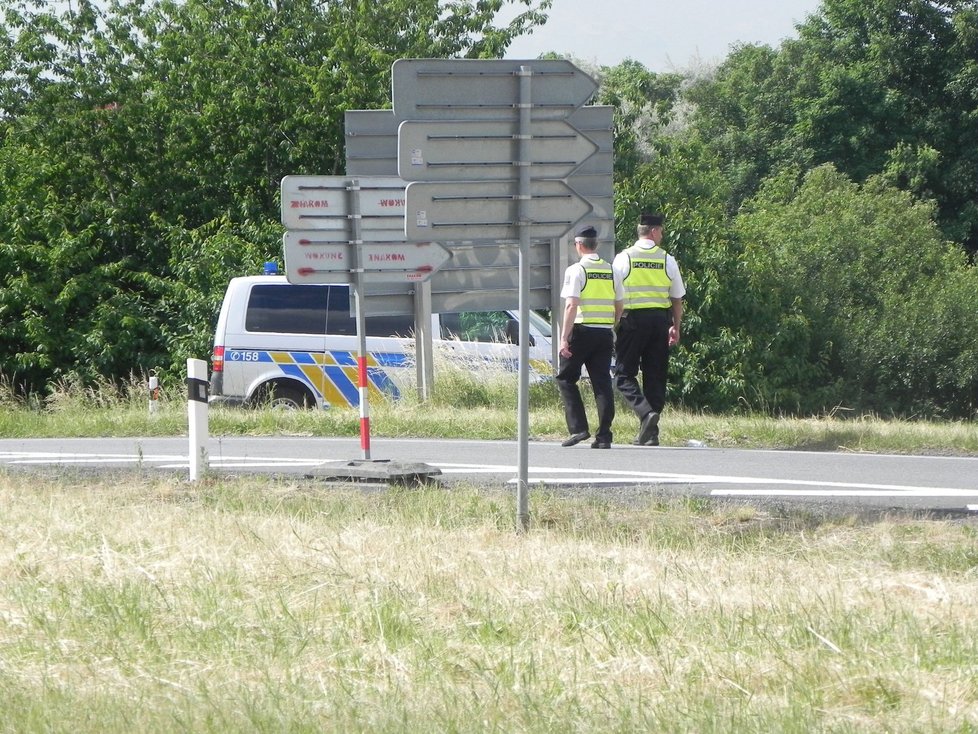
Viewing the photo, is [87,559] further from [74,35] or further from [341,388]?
[74,35]

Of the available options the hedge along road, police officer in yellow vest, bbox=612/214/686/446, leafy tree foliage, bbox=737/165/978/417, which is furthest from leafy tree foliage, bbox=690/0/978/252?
the hedge along road

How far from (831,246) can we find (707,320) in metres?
7.41

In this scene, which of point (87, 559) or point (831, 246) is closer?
point (87, 559)

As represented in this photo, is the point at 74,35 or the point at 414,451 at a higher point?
the point at 74,35

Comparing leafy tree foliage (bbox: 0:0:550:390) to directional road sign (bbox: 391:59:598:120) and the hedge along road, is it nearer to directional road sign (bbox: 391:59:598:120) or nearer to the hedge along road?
the hedge along road

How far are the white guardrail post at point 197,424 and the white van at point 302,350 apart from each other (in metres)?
7.20

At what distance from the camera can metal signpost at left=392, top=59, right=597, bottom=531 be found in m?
7.07

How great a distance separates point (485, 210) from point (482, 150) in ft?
1.01

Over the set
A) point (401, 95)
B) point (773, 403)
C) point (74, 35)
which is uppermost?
point (74, 35)

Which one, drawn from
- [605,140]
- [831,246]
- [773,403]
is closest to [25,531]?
[605,140]

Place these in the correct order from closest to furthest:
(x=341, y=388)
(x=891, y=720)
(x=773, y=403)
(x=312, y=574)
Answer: (x=891, y=720), (x=312, y=574), (x=341, y=388), (x=773, y=403)

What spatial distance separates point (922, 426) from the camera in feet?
44.2

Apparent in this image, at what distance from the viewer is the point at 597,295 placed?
11.4 meters

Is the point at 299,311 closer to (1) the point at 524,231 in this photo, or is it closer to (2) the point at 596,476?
(2) the point at 596,476
